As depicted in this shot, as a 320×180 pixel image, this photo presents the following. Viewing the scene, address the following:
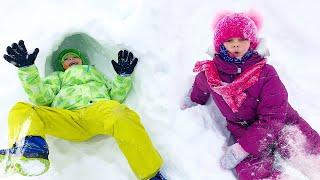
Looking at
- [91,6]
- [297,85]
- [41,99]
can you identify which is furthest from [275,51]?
[41,99]

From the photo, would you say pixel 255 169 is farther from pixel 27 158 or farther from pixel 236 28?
pixel 27 158

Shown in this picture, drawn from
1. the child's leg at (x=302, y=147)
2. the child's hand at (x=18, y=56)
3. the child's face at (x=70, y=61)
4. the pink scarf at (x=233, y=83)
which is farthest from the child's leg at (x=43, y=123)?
the child's leg at (x=302, y=147)

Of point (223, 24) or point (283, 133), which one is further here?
point (283, 133)

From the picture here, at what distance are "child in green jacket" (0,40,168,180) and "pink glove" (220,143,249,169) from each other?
330mm

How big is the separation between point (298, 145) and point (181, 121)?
64 cm

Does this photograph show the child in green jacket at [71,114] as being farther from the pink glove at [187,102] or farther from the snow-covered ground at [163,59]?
the pink glove at [187,102]

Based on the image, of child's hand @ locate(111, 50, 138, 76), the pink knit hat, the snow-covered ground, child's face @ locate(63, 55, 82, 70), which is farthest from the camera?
child's face @ locate(63, 55, 82, 70)

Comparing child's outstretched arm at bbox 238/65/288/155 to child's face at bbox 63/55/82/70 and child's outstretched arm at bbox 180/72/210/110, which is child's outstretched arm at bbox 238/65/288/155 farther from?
child's face at bbox 63/55/82/70

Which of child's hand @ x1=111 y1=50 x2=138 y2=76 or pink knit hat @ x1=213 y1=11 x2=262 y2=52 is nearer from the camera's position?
pink knit hat @ x1=213 y1=11 x2=262 y2=52

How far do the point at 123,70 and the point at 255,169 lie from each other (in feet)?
3.04

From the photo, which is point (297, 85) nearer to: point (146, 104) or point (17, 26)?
point (146, 104)

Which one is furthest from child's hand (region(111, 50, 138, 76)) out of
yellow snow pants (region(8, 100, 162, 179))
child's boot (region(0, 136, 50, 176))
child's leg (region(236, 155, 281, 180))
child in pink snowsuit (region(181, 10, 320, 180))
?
child's leg (region(236, 155, 281, 180))

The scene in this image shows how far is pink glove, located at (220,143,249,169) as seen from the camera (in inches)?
97.7

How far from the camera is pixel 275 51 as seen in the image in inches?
135
